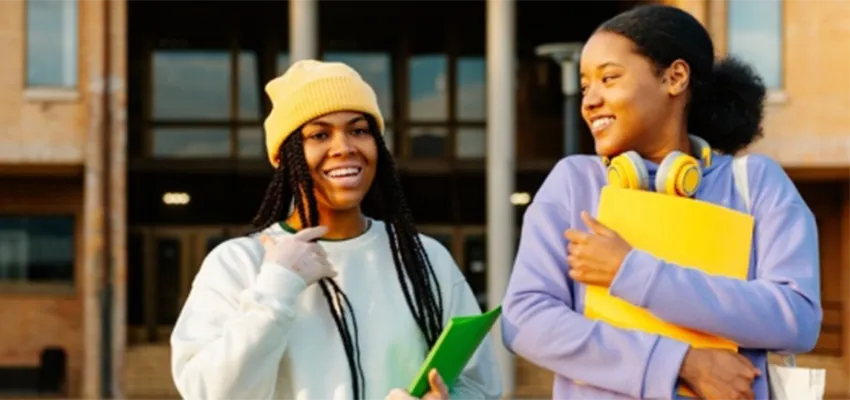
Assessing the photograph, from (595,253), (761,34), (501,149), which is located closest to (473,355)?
(595,253)

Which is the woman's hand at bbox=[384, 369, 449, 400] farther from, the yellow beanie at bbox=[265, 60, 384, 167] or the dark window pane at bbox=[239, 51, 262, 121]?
the dark window pane at bbox=[239, 51, 262, 121]

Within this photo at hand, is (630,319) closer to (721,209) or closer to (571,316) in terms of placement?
(571,316)

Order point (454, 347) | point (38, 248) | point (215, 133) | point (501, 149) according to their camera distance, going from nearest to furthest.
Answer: point (454, 347)
point (501, 149)
point (38, 248)
point (215, 133)

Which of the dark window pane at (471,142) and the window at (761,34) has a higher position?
the window at (761,34)

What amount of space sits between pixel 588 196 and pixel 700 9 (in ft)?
59.6

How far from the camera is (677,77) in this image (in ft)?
9.02

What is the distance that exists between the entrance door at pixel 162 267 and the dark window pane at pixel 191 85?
2.21 meters

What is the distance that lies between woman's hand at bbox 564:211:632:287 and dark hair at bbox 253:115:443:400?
1.73ft

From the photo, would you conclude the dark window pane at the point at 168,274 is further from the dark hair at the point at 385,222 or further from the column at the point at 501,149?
the dark hair at the point at 385,222

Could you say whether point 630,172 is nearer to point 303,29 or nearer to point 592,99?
point 592,99

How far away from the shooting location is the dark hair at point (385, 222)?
301cm

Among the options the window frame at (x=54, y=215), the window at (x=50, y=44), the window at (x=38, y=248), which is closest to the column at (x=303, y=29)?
the window at (x=50, y=44)

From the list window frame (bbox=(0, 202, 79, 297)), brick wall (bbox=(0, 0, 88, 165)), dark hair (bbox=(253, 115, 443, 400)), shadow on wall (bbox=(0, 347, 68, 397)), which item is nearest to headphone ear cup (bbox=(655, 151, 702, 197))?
dark hair (bbox=(253, 115, 443, 400))

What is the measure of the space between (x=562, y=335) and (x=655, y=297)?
0.66 feet
